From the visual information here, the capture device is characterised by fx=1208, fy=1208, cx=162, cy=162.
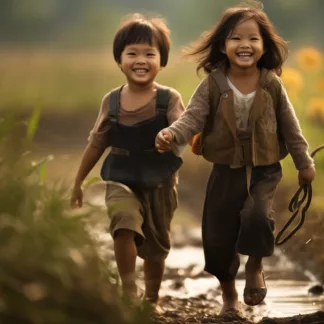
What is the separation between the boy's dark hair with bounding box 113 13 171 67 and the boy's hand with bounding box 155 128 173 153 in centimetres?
70

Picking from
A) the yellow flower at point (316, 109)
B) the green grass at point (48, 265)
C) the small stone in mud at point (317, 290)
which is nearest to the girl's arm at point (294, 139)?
the small stone in mud at point (317, 290)

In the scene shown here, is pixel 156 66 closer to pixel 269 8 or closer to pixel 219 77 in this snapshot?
pixel 219 77

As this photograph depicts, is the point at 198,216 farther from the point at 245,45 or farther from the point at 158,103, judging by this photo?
the point at 245,45

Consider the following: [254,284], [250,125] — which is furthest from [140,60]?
[254,284]

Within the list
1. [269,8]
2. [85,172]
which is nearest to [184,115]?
[85,172]

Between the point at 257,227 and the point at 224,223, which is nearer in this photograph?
the point at 257,227

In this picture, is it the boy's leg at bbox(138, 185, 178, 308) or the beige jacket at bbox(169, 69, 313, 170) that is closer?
the beige jacket at bbox(169, 69, 313, 170)

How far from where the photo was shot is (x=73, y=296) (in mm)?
4039

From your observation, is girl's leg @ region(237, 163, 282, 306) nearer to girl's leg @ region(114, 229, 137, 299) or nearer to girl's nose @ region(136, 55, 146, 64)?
girl's leg @ region(114, 229, 137, 299)

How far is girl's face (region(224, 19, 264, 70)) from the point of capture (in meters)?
6.00

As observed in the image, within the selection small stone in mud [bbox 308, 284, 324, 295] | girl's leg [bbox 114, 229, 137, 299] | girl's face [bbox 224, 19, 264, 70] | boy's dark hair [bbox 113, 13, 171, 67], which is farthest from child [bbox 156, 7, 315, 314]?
small stone in mud [bbox 308, 284, 324, 295]

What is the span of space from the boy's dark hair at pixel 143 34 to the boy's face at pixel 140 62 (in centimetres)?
3

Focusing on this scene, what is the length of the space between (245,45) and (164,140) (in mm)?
655

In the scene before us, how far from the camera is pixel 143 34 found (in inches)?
250
